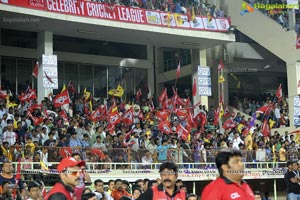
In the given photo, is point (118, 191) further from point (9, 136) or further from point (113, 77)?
point (113, 77)

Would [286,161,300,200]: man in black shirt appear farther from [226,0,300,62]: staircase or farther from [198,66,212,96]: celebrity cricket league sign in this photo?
[226,0,300,62]: staircase

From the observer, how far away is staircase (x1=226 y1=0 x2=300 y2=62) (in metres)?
30.5

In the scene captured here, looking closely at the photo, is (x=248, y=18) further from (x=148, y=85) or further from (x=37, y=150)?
(x=37, y=150)

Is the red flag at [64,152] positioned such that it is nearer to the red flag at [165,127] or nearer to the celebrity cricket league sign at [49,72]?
the red flag at [165,127]

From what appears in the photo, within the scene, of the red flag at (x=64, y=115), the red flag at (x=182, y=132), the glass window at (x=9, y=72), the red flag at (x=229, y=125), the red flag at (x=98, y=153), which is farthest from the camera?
the glass window at (x=9, y=72)

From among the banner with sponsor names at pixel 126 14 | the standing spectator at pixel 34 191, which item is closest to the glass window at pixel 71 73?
the banner with sponsor names at pixel 126 14

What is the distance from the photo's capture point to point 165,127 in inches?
892

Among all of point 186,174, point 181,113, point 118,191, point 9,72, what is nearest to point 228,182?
point 118,191

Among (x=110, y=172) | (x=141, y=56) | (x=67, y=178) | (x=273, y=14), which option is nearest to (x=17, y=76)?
(x=141, y=56)

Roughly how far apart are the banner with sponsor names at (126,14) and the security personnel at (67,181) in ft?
60.4

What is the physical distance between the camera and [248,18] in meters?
32.3

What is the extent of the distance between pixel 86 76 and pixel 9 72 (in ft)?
13.7

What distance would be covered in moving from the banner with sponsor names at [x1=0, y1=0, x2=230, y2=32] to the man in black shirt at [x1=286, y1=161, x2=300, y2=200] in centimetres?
1334

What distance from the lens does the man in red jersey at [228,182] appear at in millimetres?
5375
